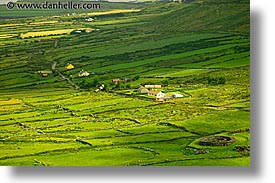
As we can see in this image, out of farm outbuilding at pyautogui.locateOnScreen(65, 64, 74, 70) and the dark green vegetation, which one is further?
farm outbuilding at pyautogui.locateOnScreen(65, 64, 74, 70)

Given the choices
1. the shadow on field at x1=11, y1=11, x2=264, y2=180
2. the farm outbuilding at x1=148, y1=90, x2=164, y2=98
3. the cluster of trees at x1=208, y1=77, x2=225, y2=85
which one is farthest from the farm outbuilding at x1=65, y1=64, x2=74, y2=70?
the cluster of trees at x1=208, y1=77, x2=225, y2=85

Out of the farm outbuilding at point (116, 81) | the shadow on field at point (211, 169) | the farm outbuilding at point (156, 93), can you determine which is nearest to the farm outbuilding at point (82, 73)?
the farm outbuilding at point (116, 81)

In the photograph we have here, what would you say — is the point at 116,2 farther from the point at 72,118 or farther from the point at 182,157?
the point at 182,157

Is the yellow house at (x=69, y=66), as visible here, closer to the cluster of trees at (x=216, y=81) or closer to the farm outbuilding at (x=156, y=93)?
the farm outbuilding at (x=156, y=93)

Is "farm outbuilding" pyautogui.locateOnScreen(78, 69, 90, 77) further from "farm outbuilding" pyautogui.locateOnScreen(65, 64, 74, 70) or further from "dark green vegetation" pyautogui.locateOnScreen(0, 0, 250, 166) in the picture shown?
"farm outbuilding" pyautogui.locateOnScreen(65, 64, 74, 70)

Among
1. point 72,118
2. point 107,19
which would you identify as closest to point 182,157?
point 72,118

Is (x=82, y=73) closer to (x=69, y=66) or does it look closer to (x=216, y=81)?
(x=69, y=66)
